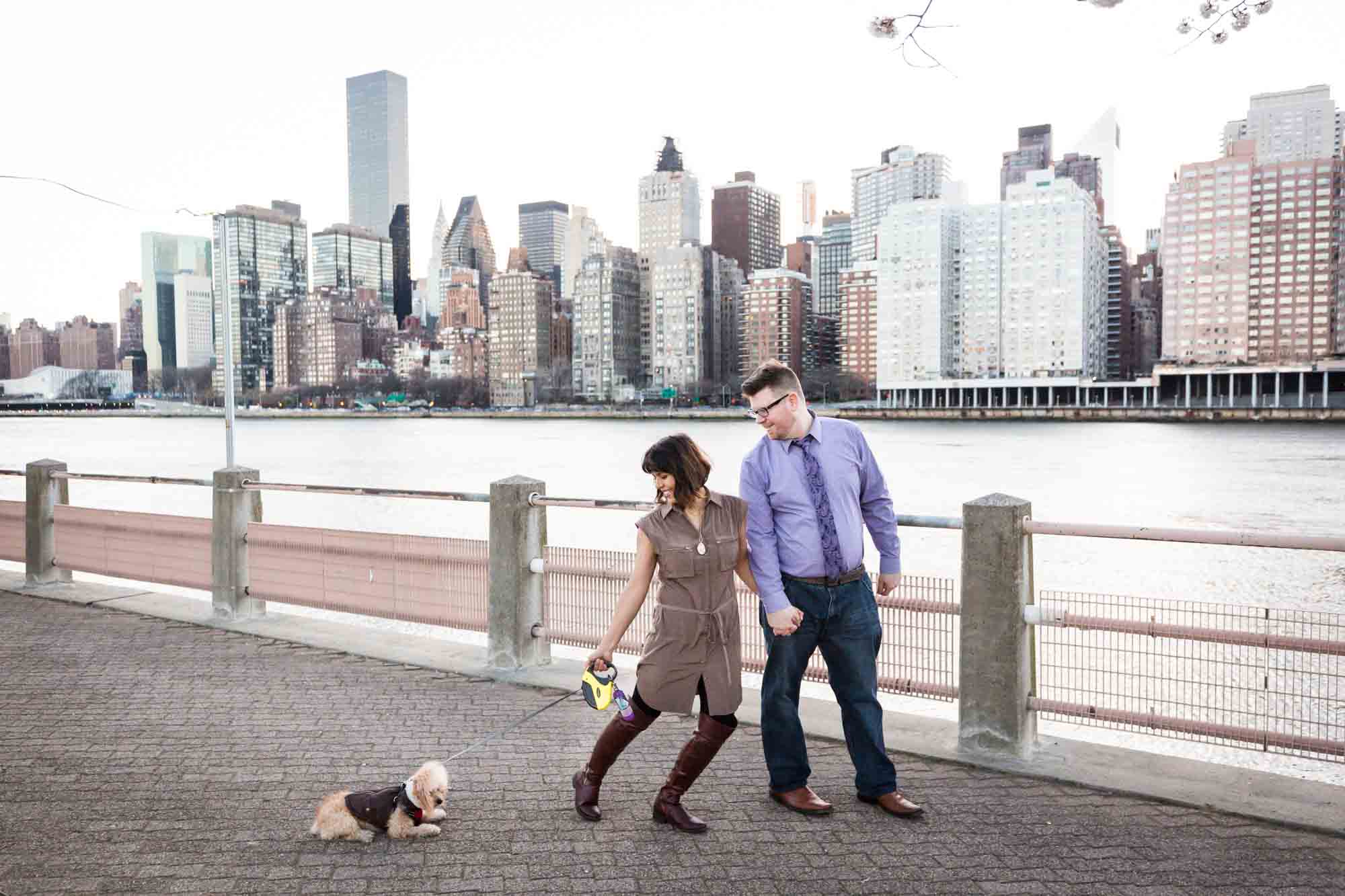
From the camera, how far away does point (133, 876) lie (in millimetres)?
4129

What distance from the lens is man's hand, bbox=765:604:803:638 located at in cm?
445

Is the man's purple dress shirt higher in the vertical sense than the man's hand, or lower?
higher

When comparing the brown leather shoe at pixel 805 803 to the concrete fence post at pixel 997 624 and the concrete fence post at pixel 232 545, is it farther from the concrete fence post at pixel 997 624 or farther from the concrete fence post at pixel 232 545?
the concrete fence post at pixel 232 545

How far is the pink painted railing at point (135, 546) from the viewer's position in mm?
9641

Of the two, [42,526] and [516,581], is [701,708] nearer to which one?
[516,581]

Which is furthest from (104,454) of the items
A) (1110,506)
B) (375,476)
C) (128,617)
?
(128,617)

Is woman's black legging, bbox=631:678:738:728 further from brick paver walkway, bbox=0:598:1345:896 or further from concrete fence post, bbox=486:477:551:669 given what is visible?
concrete fence post, bbox=486:477:551:669

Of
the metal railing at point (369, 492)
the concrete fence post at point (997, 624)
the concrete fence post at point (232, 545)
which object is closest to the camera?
the concrete fence post at point (997, 624)

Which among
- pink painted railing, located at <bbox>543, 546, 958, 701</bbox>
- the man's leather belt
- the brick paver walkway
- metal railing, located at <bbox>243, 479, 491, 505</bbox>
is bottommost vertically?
the brick paver walkway

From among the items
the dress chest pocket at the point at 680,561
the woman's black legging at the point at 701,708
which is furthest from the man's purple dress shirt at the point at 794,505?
the woman's black legging at the point at 701,708

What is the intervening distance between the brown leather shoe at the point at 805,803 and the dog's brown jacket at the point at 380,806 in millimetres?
1628

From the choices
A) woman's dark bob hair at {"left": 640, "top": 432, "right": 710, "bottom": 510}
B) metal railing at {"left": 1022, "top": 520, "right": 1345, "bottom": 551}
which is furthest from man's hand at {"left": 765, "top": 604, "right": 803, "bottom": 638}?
metal railing at {"left": 1022, "top": 520, "right": 1345, "bottom": 551}

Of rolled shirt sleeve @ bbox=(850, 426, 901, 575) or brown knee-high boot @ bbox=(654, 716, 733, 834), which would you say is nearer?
brown knee-high boot @ bbox=(654, 716, 733, 834)

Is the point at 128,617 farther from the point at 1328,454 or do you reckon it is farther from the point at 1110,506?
the point at 1328,454
